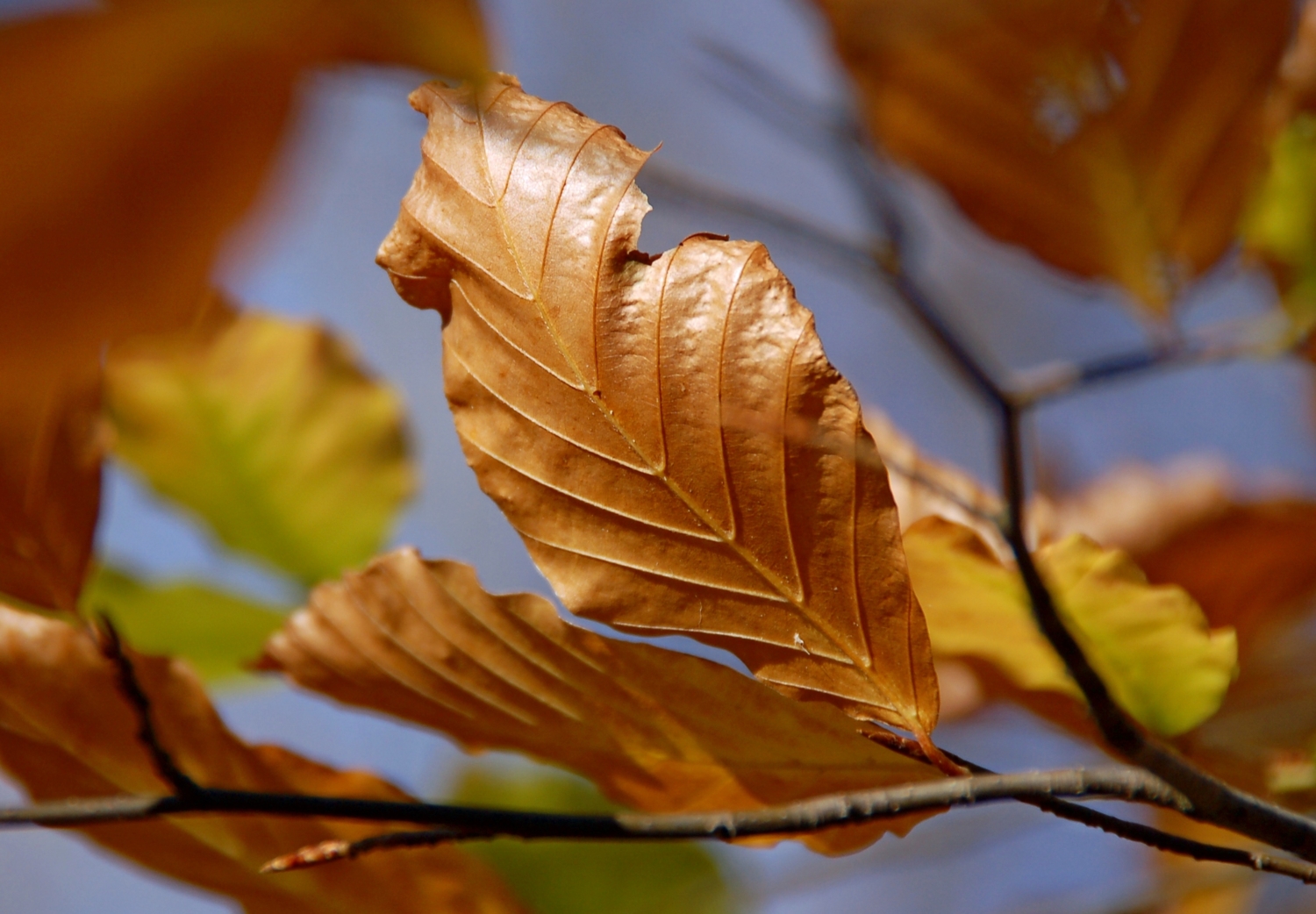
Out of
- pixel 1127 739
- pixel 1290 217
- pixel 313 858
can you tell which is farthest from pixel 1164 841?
pixel 1290 217

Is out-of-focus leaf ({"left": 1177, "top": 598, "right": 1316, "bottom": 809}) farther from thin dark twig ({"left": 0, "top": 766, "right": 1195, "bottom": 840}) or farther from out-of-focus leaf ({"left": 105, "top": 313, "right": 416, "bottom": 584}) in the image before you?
out-of-focus leaf ({"left": 105, "top": 313, "right": 416, "bottom": 584})

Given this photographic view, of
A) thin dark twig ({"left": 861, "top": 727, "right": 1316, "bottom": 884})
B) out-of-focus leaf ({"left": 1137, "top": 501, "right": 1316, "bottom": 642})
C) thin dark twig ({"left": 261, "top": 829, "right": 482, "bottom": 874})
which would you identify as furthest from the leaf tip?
out-of-focus leaf ({"left": 1137, "top": 501, "right": 1316, "bottom": 642})

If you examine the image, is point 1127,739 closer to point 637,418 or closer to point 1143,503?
point 637,418

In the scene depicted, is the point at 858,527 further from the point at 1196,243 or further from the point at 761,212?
the point at 1196,243

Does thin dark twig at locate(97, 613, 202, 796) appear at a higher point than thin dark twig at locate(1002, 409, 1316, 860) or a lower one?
lower

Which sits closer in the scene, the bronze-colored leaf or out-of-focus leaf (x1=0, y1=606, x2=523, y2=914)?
the bronze-colored leaf

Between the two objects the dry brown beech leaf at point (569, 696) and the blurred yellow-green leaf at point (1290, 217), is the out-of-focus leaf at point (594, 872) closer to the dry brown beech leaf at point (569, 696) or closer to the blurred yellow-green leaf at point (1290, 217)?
the dry brown beech leaf at point (569, 696)
